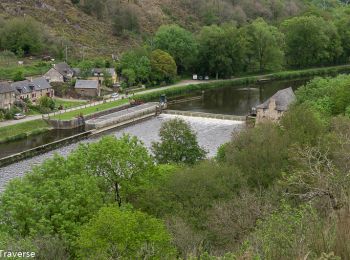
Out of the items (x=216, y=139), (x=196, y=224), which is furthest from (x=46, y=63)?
(x=196, y=224)

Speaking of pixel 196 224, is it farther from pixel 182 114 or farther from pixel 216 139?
pixel 182 114

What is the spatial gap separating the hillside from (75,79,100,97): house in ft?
55.3

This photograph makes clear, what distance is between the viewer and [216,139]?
5316cm

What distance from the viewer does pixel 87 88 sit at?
69.8 meters

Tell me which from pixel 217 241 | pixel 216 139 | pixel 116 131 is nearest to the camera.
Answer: pixel 217 241

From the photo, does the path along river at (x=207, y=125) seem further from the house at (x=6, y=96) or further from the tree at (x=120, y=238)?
the tree at (x=120, y=238)

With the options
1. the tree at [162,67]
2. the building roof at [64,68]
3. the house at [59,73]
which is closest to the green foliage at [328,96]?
the tree at [162,67]

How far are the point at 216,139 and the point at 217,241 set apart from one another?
31.3 metres

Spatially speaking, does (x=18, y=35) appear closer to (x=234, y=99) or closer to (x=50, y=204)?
(x=234, y=99)

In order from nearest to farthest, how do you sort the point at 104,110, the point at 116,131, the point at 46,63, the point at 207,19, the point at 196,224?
1. the point at 196,224
2. the point at 116,131
3. the point at 104,110
4. the point at 46,63
5. the point at 207,19

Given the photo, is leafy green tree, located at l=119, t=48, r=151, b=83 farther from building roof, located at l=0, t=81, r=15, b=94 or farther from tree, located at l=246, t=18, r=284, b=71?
building roof, located at l=0, t=81, r=15, b=94

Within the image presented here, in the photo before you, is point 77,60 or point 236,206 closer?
point 236,206

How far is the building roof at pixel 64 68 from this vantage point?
7376 cm

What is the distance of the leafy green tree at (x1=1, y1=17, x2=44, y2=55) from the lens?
268 feet
